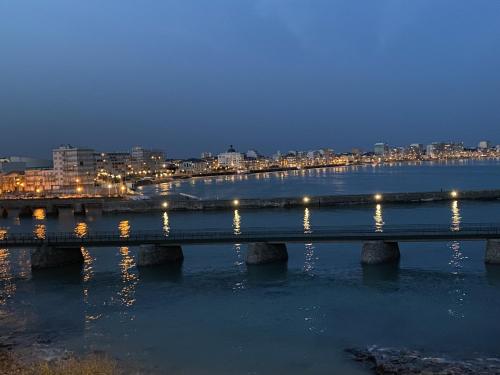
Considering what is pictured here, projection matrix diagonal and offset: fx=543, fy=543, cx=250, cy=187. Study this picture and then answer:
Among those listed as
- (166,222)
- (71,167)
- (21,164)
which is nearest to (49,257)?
(166,222)

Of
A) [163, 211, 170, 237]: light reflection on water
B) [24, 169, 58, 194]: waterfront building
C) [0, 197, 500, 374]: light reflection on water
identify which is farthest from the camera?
[24, 169, 58, 194]: waterfront building

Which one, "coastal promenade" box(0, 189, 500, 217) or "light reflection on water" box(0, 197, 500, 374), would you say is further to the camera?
"coastal promenade" box(0, 189, 500, 217)

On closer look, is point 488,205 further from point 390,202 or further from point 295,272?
point 295,272

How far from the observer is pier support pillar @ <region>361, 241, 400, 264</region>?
37.4 metres

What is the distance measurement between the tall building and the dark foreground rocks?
142365 millimetres

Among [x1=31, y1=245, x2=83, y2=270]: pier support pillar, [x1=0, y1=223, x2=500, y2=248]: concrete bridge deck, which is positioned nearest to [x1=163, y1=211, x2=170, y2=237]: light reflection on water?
[x1=31, y1=245, x2=83, y2=270]: pier support pillar

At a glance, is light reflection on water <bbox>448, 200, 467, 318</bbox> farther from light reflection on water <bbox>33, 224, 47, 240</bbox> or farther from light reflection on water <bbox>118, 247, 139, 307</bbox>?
light reflection on water <bbox>33, 224, 47, 240</bbox>

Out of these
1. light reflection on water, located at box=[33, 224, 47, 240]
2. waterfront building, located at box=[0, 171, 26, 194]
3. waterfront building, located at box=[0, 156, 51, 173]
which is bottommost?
light reflection on water, located at box=[33, 224, 47, 240]

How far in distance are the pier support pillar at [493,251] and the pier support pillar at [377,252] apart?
20.6 ft

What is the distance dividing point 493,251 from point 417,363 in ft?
62.9

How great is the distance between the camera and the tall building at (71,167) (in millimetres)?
155250

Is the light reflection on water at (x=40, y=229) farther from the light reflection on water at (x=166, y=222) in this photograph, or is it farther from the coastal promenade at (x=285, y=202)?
the light reflection on water at (x=166, y=222)

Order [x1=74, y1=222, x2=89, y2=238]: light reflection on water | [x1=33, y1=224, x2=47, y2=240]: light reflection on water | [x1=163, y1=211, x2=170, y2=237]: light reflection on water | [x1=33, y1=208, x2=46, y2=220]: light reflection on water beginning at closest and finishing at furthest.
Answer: [x1=74, y1=222, x2=89, y2=238]: light reflection on water, [x1=163, y1=211, x2=170, y2=237]: light reflection on water, [x1=33, y1=224, x2=47, y2=240]: light reflection on water, [x1=33, y1=208, x2=46, y2=220]: light reflection on water

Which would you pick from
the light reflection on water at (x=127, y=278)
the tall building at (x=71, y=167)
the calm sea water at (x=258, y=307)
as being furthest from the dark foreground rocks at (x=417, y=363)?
the tall building at (x=71, y=167)
